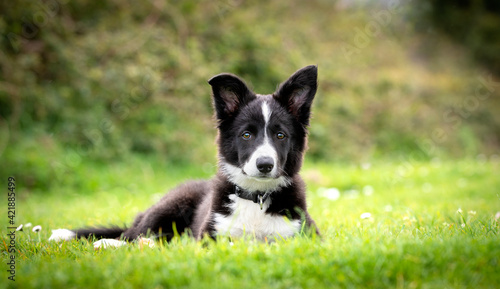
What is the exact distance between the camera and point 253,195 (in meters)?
3.76

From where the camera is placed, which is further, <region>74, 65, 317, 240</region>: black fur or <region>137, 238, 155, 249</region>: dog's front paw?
Result: <region>74, 65, 317, 240</region>: black fur

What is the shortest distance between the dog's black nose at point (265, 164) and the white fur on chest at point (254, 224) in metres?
0.42

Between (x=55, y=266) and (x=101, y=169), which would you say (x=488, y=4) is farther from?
(x=55, y=266)

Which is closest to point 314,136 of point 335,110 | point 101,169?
point 335,110

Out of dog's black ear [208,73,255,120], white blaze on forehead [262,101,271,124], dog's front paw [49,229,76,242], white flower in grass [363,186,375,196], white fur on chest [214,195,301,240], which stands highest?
dog's black ear [208,73,255,120]

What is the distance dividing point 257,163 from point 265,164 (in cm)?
7

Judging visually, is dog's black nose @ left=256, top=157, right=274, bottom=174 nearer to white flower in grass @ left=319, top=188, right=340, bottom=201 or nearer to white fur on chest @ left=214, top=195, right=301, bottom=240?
white fur on chest @ left=214, top=195, right=301, bottom=240

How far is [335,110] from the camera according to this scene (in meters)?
13.2

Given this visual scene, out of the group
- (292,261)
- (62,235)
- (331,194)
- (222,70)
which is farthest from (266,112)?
(222,70)

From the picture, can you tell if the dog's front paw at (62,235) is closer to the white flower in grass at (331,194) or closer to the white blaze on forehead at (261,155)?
the white blaze on forehead at (261,155)

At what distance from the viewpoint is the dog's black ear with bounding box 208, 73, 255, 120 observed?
3.88 m

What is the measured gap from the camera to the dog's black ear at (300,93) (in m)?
3.88

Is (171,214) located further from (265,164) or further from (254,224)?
(265,164)

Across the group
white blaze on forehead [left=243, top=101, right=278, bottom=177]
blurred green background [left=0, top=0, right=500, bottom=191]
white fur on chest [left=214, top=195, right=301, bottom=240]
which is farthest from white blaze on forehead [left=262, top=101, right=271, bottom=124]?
blurred green background [left=0, top=0, right=500, bottom=191]
